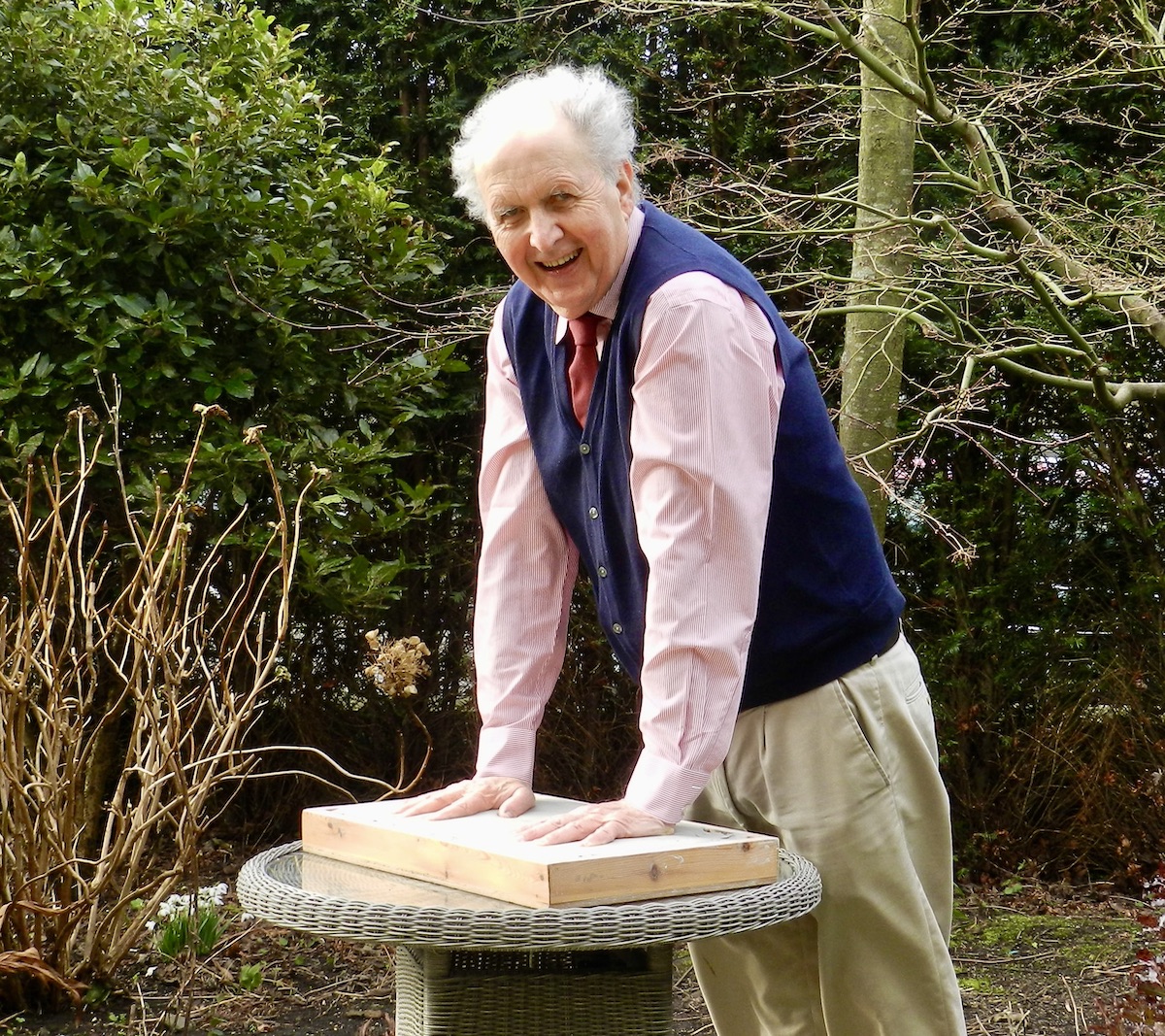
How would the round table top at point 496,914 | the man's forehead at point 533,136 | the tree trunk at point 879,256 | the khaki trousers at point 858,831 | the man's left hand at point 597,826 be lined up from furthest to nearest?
1. the tree trunk at point 879,256
2. the khaki trousers at point 858,831
3. the man's forehead at point 533,136
4. the man's left hand at point 597,826
5. the round table top at point 496,914

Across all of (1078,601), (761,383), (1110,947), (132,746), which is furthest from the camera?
(1078,601)

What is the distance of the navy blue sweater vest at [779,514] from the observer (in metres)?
1.91

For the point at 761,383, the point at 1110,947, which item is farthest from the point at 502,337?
the point at 1110,947

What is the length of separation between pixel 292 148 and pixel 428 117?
0.91 meters

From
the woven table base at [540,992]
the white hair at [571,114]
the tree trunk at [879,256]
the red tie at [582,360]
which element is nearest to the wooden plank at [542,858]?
the woven table base at [540,992]

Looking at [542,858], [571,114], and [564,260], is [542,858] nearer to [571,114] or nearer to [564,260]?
[564,260]

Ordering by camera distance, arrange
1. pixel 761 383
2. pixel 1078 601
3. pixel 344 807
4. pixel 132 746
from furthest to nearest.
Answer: pixel 1078 601 < pixel 132 746 < pixel 344 807 < pixel 761 383

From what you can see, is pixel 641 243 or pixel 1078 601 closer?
pixel 641 243

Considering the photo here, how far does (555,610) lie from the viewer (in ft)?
6.97

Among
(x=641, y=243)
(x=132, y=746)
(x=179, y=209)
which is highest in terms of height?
(x=179, y=209)

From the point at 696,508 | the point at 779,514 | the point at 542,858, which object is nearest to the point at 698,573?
the point at 696,508

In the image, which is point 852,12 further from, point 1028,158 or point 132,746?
point 132,746

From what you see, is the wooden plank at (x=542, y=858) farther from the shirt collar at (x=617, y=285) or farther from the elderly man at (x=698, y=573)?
the shirt collar at (x=617, y=285)

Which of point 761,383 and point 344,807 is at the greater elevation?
point 761,383
